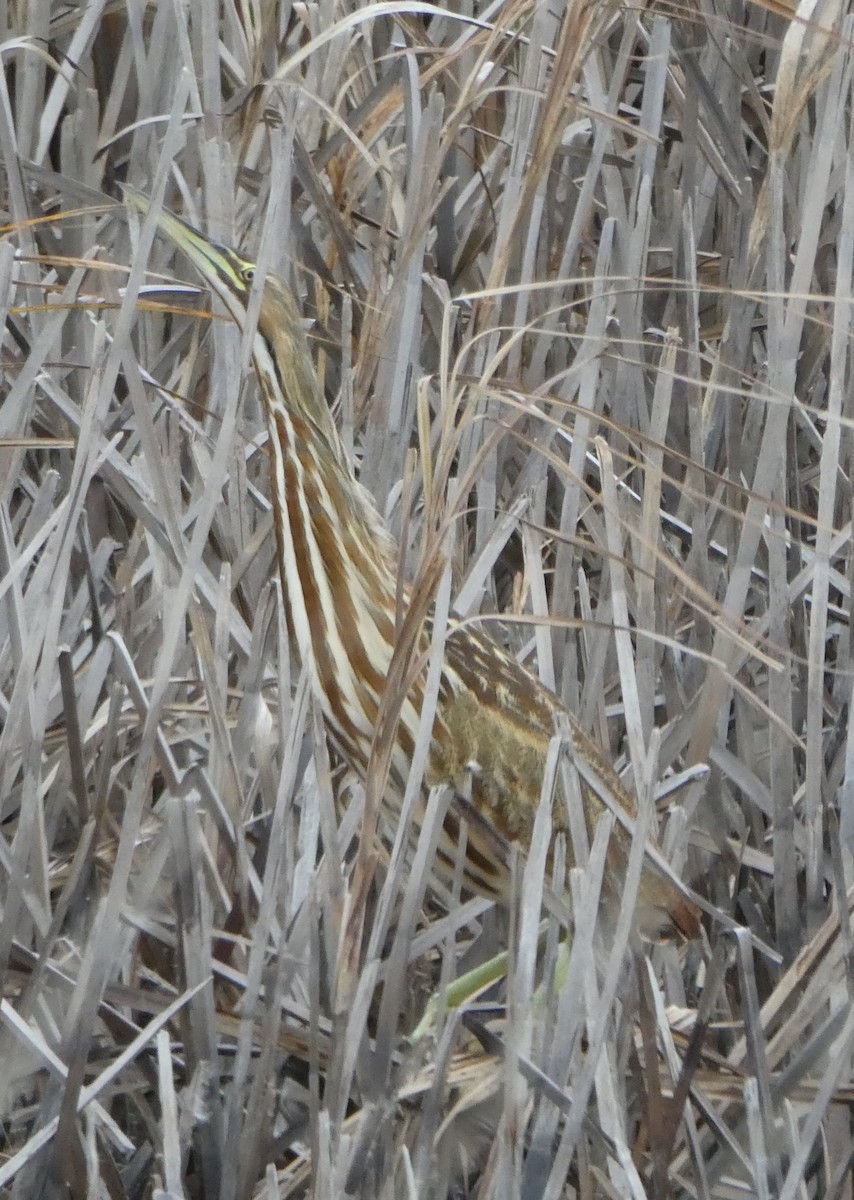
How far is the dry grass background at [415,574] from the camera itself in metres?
1.08

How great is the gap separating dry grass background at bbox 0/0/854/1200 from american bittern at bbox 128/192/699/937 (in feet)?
0.15

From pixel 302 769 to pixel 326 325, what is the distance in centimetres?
46

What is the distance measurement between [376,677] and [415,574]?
0.09m

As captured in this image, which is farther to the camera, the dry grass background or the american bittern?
the american bittern

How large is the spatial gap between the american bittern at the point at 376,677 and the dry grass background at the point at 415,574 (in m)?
0.05

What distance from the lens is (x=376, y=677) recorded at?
1.35 metres

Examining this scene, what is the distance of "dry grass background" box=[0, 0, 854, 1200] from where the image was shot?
1.08 m

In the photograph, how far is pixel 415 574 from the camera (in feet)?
4.54

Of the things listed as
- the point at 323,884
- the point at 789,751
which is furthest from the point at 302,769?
the point at 789,751

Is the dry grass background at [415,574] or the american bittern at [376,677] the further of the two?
the american bittern at [376,677]

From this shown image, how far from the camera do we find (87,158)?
169cm

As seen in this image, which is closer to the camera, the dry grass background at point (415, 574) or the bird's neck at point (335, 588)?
the dry grass background at point (415, 574)

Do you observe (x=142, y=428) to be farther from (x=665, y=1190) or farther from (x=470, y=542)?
(x=665, y=1190)

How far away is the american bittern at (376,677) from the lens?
4.33 ft
